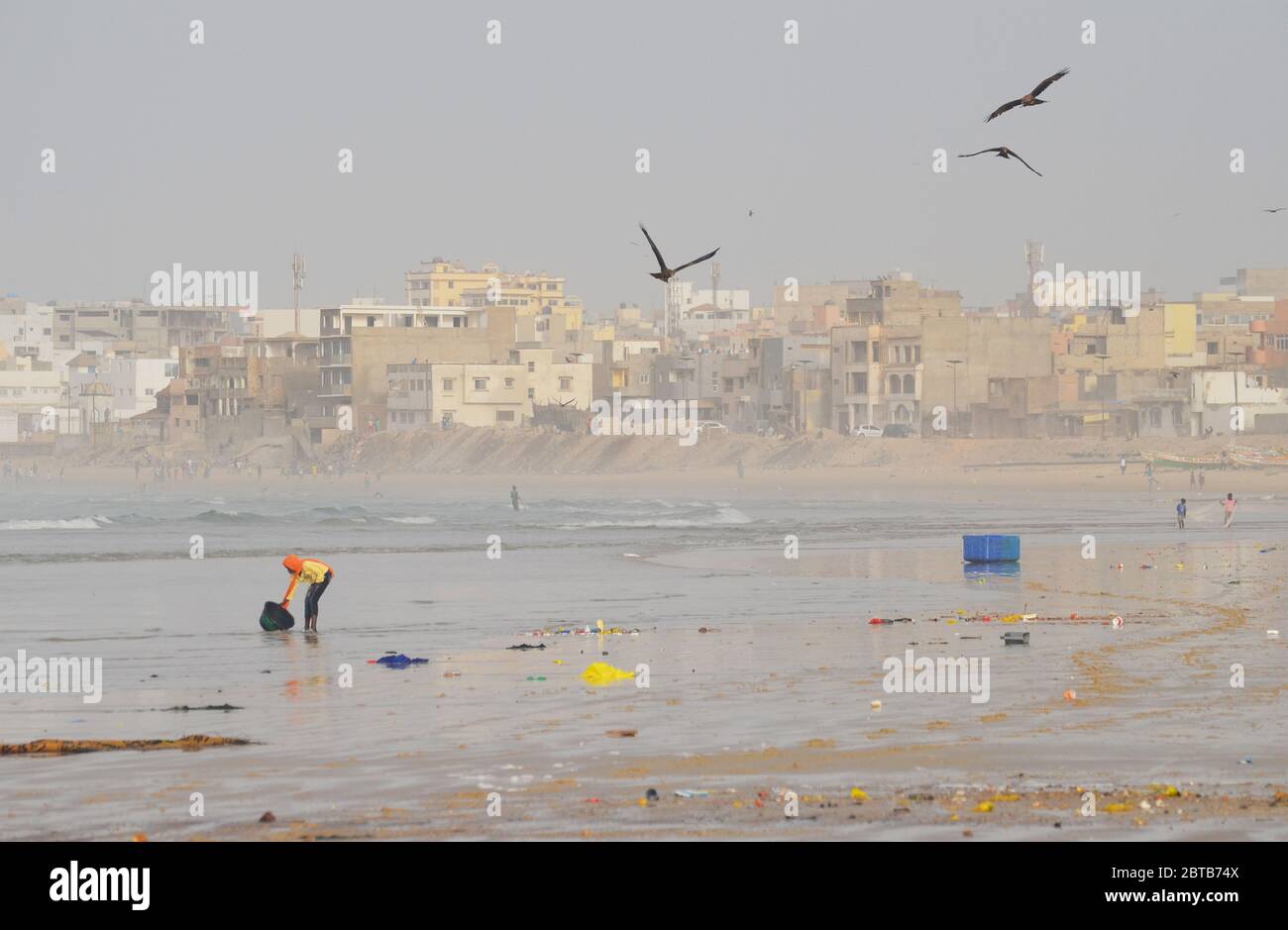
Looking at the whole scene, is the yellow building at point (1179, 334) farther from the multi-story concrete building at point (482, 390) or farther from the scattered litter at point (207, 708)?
the scattered litter at point (207, 708)

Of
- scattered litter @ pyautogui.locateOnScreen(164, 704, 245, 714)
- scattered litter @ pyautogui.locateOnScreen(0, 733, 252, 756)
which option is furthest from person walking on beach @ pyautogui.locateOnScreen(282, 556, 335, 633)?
scattered litter @ pyautogui.locateOnScreen(0, 733, 252, 756)

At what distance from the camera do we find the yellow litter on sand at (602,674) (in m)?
16.7

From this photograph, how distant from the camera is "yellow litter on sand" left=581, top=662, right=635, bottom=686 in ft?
54.9

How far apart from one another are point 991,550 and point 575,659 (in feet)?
53.4

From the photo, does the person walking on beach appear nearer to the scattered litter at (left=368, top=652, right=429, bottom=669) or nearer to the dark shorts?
the dark shorts

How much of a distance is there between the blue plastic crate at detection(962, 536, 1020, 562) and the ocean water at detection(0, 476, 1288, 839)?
47 cm

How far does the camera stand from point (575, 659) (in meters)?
18.8

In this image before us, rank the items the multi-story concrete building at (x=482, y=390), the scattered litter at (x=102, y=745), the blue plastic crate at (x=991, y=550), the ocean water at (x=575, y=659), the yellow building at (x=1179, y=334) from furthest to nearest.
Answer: the multi-story concrete building at (x=482, y=390), the yellow building at (x=1179, y=334), the blue plastic crate at (x=991, y=550), the scattered litter at (x=102, y=745), the ocean water at (x=575, y=659)

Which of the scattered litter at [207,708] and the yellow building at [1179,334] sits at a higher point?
the yellow building at [1179,334]

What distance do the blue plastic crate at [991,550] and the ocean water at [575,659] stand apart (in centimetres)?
47

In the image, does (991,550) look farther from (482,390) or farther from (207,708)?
(482,390)

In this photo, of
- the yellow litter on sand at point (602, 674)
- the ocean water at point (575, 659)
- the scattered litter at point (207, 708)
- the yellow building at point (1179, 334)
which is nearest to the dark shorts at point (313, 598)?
the ocean water at point (575, 659)

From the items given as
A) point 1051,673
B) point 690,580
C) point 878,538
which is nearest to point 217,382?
point 878,538

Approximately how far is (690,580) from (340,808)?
69.0 feet
